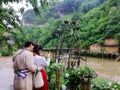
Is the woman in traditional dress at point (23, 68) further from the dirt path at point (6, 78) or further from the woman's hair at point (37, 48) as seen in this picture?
the dirt path at point (6, 78)

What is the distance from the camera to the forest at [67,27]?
8.22 feet

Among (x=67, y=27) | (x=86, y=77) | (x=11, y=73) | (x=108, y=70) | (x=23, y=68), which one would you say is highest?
(x=67, y=27)

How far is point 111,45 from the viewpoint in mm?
39656

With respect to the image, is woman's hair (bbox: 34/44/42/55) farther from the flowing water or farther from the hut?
the hut

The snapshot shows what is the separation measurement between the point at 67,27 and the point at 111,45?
105ft

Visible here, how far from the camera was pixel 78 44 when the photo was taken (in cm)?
749

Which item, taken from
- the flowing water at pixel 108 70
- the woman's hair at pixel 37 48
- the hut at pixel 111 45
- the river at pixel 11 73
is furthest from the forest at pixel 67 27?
the flowing water at pixel 108 70

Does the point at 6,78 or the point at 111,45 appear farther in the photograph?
the point at 111,45

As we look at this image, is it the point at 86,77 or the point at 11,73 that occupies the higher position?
the point at 86,77

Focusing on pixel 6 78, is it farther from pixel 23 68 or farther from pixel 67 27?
pixel 23 68

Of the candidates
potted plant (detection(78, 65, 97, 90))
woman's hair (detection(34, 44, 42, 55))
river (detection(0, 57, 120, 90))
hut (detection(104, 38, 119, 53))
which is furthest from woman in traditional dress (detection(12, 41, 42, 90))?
hut (detection(104, 38, 119, 53))

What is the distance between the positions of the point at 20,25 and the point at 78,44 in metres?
4.97

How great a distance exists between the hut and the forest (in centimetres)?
74

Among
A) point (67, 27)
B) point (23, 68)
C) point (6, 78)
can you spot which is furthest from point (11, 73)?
point (23, 68)
